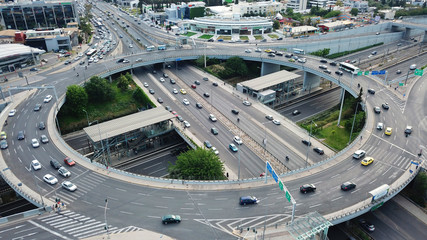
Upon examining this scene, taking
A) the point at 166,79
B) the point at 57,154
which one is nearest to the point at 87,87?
the point at 166,79

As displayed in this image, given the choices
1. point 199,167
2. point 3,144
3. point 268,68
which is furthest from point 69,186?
point 268,68

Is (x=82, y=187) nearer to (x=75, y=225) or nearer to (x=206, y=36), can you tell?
(x=75, y=225)

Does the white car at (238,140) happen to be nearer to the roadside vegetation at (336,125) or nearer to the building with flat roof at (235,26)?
the roadside vegetation at (336,125)

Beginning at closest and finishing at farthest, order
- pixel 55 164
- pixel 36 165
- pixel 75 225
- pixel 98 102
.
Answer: pixel 75 225
pixel 36 165
pixel 55 164
pixel 98 102

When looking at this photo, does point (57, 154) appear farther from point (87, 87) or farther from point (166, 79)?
point (166, 79)

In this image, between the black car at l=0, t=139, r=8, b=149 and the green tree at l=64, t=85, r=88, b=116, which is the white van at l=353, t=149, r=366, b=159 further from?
the black car at l=0, t=139, r=8, b=149
